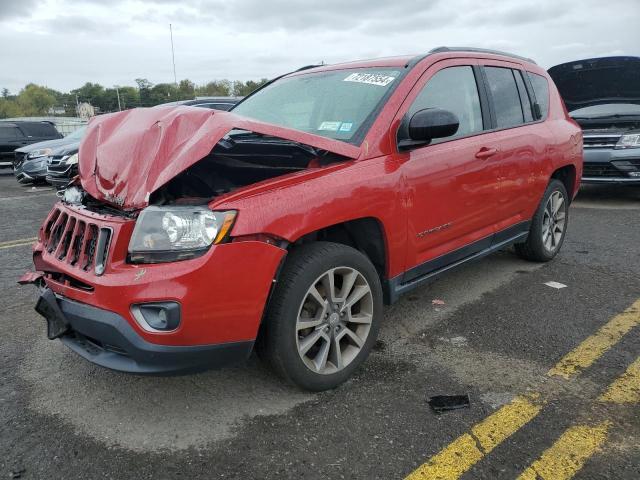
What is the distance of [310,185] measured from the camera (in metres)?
2.49

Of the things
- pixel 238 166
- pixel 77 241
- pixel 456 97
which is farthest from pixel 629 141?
pixel 77 241

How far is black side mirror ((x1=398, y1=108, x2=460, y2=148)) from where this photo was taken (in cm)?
285

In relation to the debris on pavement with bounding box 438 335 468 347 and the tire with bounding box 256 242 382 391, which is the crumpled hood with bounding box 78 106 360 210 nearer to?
the tire with bounding box 256 242 382 391

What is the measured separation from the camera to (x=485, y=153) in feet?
11.6

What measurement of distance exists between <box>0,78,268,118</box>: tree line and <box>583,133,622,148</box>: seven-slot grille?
31133 millimetres

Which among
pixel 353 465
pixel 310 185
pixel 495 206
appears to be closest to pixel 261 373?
pixel 353 465

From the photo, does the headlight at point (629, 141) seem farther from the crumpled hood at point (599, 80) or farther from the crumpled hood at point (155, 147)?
the crumpled hood at point (155, 147)

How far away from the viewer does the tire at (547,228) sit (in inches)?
176

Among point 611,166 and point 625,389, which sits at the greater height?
point 611,166

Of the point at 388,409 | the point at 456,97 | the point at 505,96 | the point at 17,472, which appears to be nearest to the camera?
the point at 17,472

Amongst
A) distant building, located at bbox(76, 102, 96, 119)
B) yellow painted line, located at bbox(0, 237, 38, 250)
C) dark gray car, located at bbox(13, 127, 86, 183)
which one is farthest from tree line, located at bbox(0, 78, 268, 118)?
yellow painted line, located at bbox(0, 237, 38, 250)

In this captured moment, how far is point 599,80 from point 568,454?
7.19 metres

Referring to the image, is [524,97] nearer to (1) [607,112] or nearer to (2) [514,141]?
(2) [514,141]

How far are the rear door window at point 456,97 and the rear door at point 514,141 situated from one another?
0.20 meters
